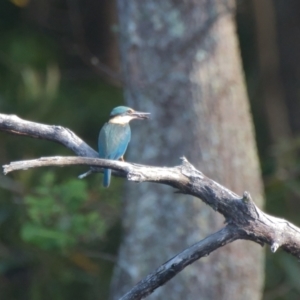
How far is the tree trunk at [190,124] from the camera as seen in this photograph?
475 cm

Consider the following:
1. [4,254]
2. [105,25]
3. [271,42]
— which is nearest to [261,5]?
[271,42]

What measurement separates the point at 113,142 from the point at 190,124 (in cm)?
127

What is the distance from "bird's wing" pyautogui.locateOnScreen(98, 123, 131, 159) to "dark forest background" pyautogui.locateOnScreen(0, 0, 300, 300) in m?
1.38

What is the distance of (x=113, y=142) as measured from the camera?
3.57 metres

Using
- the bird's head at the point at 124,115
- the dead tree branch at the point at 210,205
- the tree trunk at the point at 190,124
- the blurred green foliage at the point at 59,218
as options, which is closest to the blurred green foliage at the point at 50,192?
the blurred green foliage at the point at 59,218

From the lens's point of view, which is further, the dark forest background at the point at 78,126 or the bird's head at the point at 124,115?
the dark forest background at the point at 78,126

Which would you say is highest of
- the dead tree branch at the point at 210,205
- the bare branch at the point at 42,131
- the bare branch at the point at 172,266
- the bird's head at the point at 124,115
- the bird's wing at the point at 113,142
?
the bird's head at the point at 124,115

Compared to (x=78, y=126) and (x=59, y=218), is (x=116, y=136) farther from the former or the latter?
(x=78, y=126)

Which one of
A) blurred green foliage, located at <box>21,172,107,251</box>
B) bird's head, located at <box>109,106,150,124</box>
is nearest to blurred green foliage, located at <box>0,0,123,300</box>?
blurred green foliage, located at <box>21,172,107,251</box>

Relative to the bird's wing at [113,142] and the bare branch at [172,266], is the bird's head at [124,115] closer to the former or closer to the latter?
the bird's wing at [113,142]

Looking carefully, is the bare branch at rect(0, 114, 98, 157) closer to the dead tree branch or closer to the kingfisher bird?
the dead tree branch

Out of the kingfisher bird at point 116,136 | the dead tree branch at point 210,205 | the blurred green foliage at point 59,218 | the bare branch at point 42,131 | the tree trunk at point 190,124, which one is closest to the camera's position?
the dead tree branch at point 210,205

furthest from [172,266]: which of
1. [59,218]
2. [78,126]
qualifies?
[78,126]

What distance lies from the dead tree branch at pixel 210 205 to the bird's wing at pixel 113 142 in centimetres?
83
